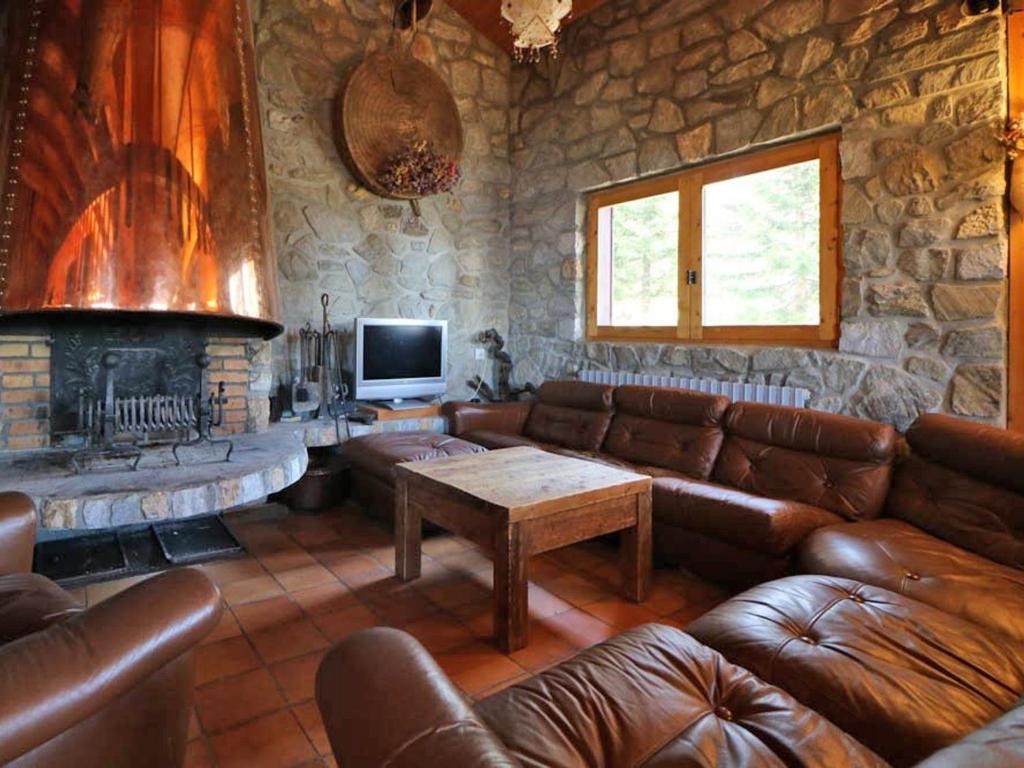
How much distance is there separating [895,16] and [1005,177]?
940 millimetres

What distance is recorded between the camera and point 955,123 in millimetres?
2547

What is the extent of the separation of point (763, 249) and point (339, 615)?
115 inches

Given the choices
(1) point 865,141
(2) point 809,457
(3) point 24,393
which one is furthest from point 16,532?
(1) point 865,141

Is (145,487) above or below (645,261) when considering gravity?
below

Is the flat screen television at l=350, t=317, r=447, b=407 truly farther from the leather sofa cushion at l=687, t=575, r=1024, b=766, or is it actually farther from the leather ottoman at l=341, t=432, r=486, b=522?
the leather sofa cushion at l=687, t=575, r=1024, b=766

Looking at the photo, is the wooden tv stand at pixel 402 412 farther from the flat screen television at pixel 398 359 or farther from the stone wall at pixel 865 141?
the stone wall at pixel 865 141

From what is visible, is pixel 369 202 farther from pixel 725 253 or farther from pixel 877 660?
pixel 877 660

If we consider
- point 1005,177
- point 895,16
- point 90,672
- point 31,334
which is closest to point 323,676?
point 90,672

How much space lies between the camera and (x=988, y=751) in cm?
72

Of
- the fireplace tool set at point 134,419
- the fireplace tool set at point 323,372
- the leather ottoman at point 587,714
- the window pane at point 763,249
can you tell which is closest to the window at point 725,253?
the window pane at point 763,249

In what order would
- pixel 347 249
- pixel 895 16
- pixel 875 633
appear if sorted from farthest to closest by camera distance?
pixel 347 249 < pixel 895 16 < pixel 875 633

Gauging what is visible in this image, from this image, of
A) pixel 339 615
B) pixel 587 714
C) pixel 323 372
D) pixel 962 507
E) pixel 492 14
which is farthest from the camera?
pixel 492 14

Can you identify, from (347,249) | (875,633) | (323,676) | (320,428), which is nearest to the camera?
(323,676)

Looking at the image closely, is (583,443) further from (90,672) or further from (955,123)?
(90,672)
